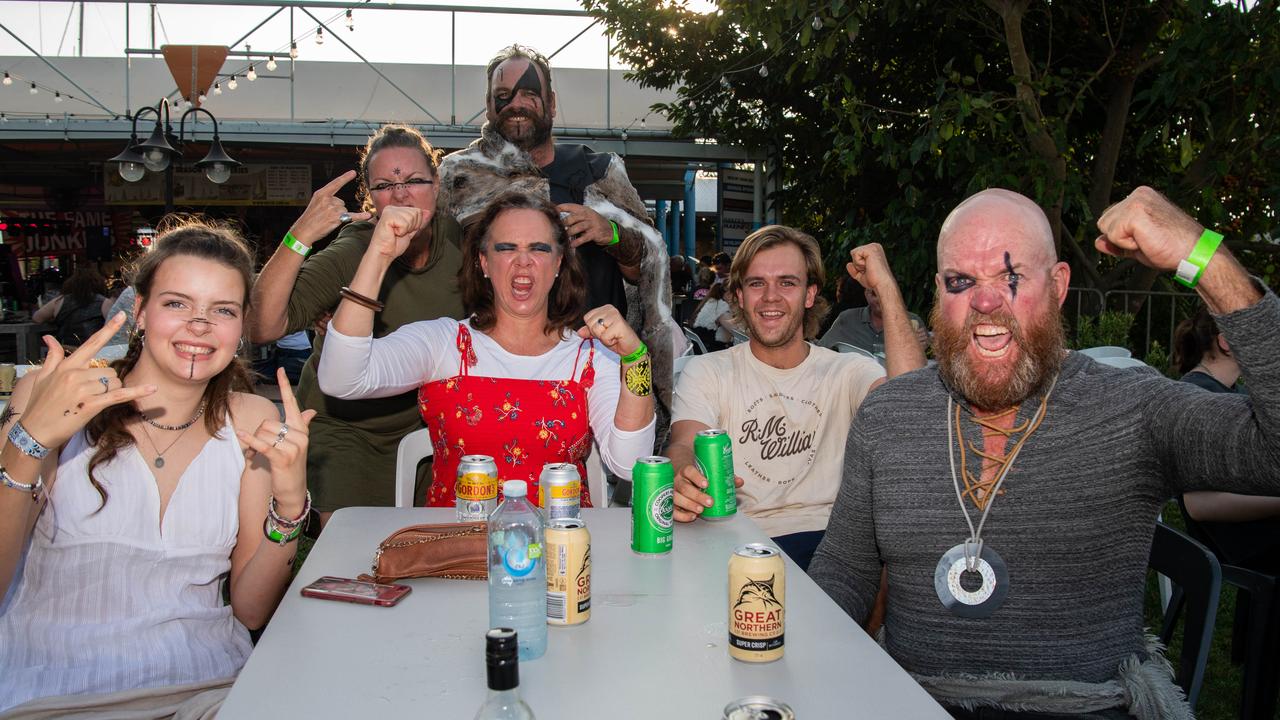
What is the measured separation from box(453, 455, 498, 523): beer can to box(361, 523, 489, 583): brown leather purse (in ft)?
0.63

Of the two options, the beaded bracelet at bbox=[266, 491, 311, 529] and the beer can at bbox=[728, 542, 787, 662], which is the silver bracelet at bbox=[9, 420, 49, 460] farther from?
the beer can at bbox=[728, 542, 787, 662]

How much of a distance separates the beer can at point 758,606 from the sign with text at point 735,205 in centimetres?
1087

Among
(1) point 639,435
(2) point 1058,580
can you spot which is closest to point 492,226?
(1) point 639,435

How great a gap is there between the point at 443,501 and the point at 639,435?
0.62 meters

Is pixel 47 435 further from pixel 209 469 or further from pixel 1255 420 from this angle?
pixel 1255 420

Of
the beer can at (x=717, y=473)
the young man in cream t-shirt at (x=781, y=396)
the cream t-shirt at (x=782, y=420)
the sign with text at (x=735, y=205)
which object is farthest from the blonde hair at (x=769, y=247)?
the sign with text at (x=735, y=205)

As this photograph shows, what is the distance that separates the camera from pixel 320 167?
14.5 meters

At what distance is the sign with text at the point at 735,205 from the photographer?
12.3m

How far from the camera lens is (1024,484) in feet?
6.28

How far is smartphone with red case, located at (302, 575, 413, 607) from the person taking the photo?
5.78 feet

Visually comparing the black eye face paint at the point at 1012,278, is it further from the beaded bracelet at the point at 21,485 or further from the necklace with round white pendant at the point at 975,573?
the beaded bracelet at the point at 21,485

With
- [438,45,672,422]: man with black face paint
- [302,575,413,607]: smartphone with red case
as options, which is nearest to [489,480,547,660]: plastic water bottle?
[302,575,413,607]: smartphone with red case

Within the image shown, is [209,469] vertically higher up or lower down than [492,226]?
lower down

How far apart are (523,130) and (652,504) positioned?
196 cm
